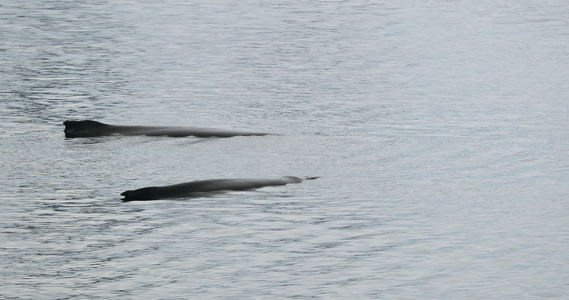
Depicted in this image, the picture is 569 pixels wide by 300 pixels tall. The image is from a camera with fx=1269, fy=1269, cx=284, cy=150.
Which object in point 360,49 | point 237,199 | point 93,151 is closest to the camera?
point 237,199

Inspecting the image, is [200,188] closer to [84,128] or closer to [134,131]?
[134,131]

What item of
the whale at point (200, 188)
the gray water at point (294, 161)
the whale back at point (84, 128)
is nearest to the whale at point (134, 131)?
the whale back at point (84, 128)

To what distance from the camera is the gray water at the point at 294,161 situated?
507cm

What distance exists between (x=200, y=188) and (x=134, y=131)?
5.53 feet

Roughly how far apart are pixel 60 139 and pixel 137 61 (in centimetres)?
354

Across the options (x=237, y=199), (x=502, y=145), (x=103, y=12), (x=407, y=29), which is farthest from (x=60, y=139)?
(x=103, y=12)

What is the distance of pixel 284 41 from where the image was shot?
41.5ft

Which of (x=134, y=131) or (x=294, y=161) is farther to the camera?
(x=134, y=131)

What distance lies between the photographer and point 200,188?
6.53m

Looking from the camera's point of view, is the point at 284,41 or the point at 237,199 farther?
the point at 284,41

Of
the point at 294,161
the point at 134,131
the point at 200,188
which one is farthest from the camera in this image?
the point at 134,131

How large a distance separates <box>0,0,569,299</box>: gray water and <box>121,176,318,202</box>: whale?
0.35 feet

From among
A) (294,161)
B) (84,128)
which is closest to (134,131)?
(84,128)

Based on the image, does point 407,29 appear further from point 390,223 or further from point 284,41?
point 390,223
